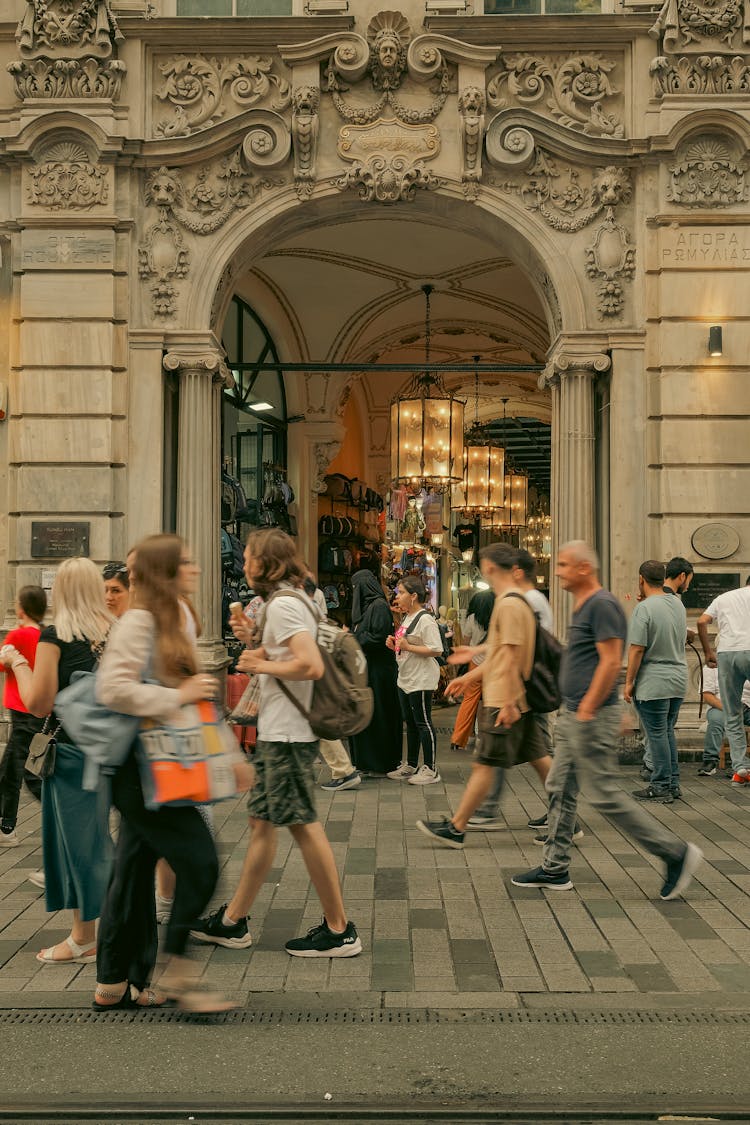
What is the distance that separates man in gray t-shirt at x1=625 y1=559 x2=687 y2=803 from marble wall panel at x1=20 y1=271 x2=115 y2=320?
18.8 ft

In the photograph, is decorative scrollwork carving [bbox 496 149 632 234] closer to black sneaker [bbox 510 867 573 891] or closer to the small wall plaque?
the small wall plaque

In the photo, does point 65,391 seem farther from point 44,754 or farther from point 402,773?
point 44,754

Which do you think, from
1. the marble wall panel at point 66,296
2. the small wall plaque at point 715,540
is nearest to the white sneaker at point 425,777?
the small wall plaque at point 715,540

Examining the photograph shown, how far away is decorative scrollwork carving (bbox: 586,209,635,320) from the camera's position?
11711 mm

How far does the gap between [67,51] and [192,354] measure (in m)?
3.04

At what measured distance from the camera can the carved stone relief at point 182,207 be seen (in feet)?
38.7

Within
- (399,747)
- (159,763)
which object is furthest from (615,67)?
(159,763)

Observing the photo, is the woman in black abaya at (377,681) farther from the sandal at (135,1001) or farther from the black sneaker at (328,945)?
the sandal at (135,1001)

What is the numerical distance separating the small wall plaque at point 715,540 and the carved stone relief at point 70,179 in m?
6.39

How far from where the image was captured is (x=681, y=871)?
607 centimetres

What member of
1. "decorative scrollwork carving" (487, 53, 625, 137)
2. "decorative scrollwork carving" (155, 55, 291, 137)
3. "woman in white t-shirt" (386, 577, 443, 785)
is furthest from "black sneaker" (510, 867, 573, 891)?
"decorative scrollwork carving" (155, 55, 291, 137)

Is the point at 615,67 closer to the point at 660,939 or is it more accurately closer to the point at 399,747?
the point at 399,747

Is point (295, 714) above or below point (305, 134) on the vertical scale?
below

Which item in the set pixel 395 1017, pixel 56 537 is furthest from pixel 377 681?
pixel 395 1017
